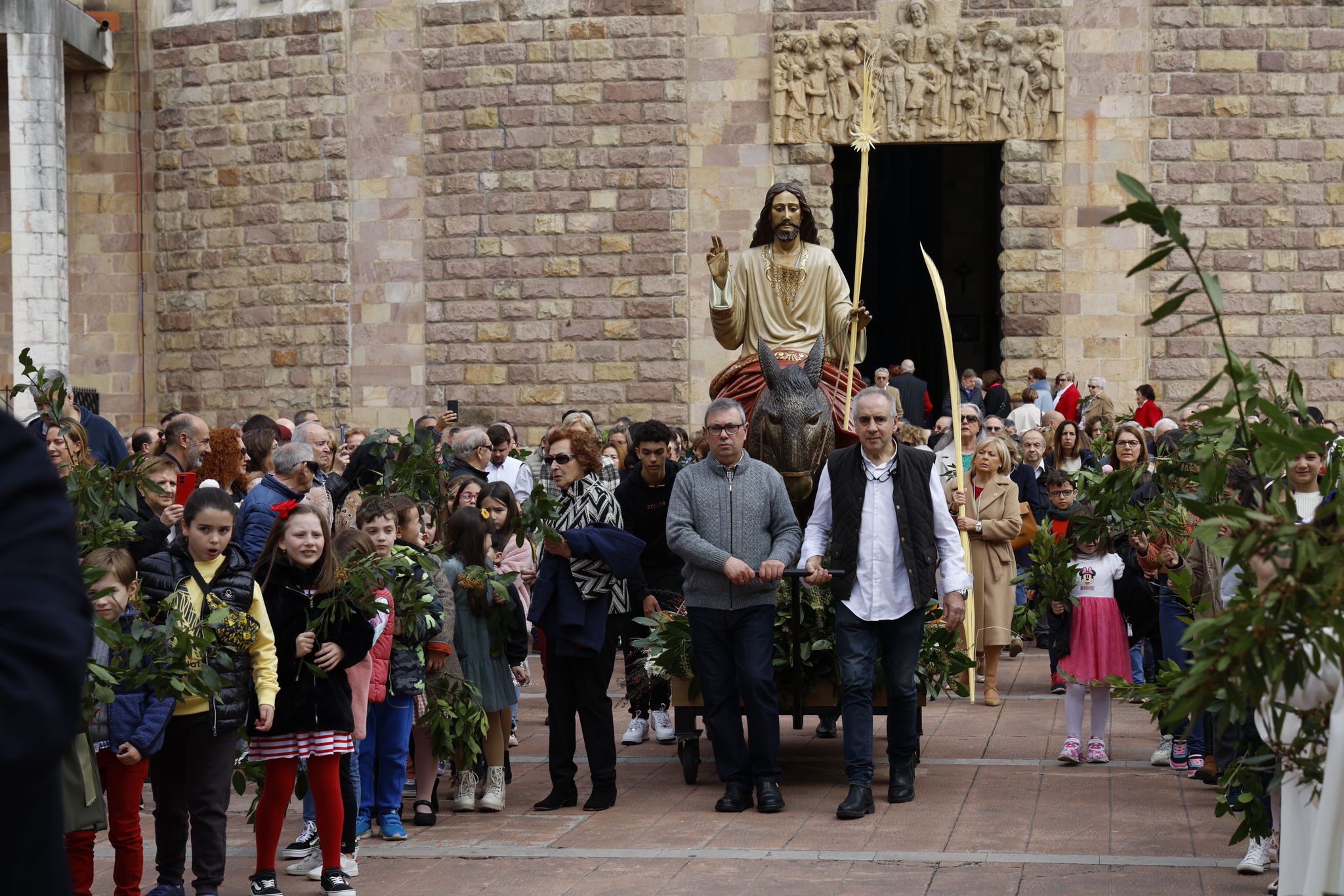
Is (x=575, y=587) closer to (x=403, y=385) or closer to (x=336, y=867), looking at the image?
(x=336, y=867)

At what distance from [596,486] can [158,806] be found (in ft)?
9.37

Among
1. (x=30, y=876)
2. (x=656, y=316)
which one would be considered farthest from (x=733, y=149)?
(x=30, y=876)

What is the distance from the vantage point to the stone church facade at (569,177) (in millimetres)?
20531

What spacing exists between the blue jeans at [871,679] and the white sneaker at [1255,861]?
188 centimetres

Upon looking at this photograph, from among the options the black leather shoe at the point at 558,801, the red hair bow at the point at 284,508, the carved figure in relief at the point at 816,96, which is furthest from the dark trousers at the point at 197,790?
the carved figure in relief at the point at 816,96

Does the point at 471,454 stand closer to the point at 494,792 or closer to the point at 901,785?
the point at 494,792

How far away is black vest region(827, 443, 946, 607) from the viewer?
8.12m

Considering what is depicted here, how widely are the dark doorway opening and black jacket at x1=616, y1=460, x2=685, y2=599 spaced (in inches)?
652

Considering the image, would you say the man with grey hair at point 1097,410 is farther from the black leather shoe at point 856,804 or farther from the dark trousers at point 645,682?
the black leather shoe at point 856,804

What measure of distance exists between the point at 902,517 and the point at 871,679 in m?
0.80

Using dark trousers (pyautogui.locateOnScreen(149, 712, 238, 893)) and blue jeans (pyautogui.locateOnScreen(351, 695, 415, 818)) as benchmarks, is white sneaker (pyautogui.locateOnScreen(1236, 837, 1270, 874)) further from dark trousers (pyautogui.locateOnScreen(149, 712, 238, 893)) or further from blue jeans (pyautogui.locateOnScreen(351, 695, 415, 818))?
dark trousers (pyautogui.locateOnScreen(149, 712, 238, 893))

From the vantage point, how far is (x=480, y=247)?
2152 cm

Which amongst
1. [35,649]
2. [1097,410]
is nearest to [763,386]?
[1097,410]

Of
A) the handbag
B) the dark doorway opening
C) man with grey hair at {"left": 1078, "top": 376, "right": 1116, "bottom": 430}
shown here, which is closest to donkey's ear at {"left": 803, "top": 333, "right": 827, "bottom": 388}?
the handbag
